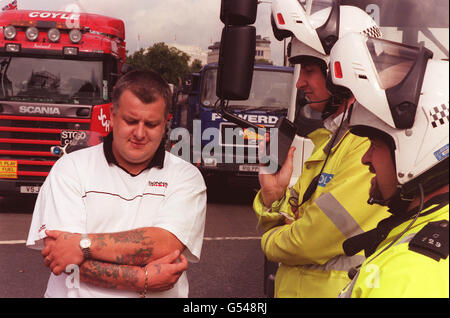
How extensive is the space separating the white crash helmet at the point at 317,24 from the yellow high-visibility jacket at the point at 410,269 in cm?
119

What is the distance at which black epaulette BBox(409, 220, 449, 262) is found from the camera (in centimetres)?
121

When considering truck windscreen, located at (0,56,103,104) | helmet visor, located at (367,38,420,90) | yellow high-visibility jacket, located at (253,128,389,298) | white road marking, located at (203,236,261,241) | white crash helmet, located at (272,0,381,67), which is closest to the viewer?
helmet visor, located at (367,38,420,90)

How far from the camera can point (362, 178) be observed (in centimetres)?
199

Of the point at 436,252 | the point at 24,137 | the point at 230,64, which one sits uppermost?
the point at 230,64

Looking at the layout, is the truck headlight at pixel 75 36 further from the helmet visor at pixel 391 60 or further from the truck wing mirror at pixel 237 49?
the helmet visor at pixel 391 60

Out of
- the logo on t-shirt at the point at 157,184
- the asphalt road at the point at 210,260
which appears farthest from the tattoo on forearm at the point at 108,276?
the asphalt road at the point at 210,260

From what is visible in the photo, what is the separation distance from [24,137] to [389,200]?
760 centimetres

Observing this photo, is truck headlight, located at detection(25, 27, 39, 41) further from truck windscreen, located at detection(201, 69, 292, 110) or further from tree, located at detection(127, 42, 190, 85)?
truck windscreen, located at detection(201, 69, 292, 110)

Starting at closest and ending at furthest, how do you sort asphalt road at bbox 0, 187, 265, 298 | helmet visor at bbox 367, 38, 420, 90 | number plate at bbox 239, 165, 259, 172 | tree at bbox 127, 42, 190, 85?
helmet visor at bbox 367, 38, 420, 90, tree at bbox 127, 42, 190, 85, asphalt road at bbox 0, 187, 265, 298, number plate at bbox 239, 165, 259, 172

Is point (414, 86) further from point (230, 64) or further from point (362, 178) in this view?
point (230, 64)

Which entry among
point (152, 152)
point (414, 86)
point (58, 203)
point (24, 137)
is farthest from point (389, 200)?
point (24, 137)

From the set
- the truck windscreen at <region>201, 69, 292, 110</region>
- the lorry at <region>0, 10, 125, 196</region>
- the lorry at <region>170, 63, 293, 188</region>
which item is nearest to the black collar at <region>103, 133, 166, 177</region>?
the lorry at <region>0, 10, 125, 196</region>

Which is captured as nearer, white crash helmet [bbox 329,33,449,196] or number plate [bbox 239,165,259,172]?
white crash helmet [bbox 329,33,449,196]

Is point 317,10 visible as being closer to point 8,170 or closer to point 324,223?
point 324,223
